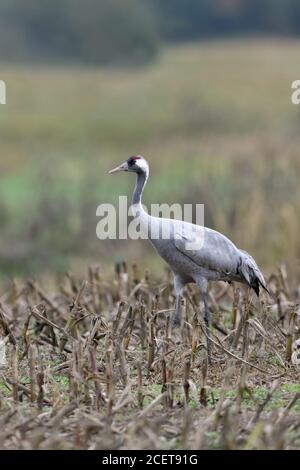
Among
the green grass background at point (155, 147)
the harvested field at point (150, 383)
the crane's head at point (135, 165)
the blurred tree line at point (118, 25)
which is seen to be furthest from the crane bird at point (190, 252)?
the blurred tree line at point (118, 25)

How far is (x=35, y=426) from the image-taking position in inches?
171

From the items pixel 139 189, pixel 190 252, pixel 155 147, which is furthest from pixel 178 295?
pixel 155 147

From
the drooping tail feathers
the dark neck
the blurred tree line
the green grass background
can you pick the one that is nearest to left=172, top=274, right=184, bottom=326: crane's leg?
the drooping tail feathers

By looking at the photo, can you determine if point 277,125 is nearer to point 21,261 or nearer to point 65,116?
point 65,116

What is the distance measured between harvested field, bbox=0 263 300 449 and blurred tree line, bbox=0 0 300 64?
13.3 meters

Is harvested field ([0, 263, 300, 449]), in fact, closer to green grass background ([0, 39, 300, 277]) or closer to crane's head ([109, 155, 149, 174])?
crane's head ([109, 155, 149, 174])

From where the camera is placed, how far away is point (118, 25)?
771 inches

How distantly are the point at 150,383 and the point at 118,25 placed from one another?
15072 mm

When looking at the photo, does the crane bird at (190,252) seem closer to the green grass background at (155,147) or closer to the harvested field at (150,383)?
the harvested field at (150,383)

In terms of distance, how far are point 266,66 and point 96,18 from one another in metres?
3.25

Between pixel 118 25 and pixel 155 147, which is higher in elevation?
pixel 118 25

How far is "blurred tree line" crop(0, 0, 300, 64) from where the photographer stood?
1944 centimetres

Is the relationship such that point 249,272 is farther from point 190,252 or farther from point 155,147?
point 155,147

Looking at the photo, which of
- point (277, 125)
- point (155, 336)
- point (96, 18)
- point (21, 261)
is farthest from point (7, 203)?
point (155, 336)
